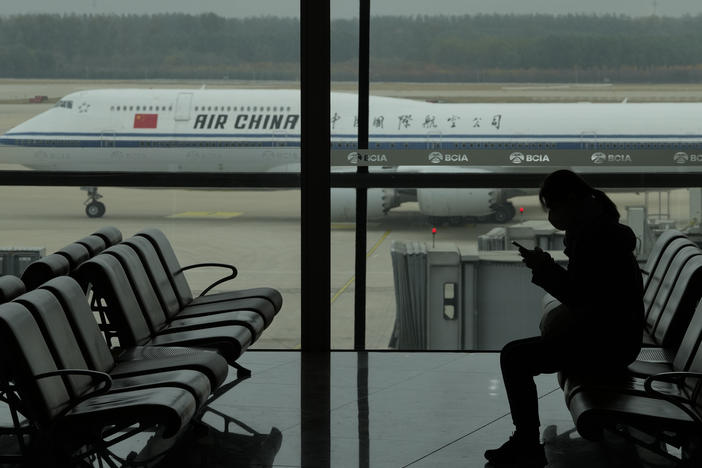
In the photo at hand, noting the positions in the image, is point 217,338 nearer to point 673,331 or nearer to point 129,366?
point 129,366

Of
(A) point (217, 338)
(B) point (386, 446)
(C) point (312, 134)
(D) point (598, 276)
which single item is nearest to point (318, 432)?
(B) point (386, 446)

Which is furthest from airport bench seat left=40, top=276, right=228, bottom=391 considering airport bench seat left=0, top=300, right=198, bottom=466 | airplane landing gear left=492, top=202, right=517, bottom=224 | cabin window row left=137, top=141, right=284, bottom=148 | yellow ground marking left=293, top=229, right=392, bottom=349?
airplane landing gear left=492, top=202, right=517, bottom=224

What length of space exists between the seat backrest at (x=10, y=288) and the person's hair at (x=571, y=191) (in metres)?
2.30

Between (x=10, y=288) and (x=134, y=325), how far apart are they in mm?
651

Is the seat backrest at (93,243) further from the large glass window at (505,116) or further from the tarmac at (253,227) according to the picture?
the large glass window at (505,116)

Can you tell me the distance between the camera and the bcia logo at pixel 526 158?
19.6 ft

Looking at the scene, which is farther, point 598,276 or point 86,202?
point 86,202

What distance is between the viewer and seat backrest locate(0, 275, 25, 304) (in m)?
3.88

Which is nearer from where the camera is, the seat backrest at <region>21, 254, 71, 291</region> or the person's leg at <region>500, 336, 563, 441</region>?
the person's leg at <region>500, 336, 563, 441</region>

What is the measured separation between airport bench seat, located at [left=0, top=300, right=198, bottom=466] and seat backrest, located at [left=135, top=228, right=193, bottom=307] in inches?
64.4

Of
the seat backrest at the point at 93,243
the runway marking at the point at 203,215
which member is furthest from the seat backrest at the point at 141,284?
the runway marking at the point at 203,215

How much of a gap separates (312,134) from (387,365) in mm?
1491

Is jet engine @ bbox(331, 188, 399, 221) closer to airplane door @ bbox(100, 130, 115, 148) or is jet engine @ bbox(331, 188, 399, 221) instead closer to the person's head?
airplane door @ bbox(100, 130, 115, 148)

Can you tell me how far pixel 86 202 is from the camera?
21.3ft
